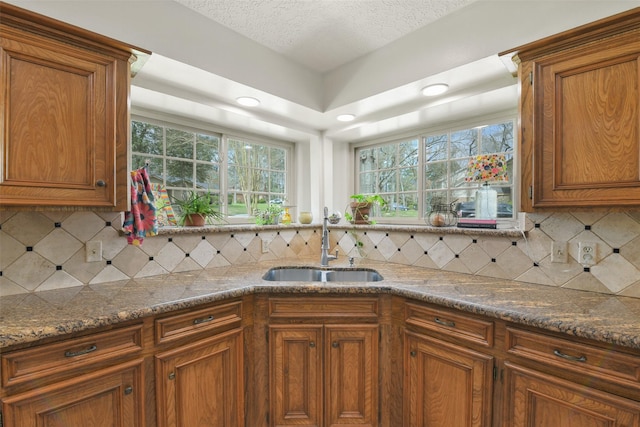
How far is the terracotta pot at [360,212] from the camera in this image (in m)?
2.62

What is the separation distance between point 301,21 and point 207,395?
6.84 ft

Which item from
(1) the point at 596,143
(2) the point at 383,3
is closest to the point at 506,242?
(1) the point at 596,143

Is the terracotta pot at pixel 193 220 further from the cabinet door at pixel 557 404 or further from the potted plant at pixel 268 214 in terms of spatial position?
the cabinet door at pixel 557 404

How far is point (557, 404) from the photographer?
3.65 feet

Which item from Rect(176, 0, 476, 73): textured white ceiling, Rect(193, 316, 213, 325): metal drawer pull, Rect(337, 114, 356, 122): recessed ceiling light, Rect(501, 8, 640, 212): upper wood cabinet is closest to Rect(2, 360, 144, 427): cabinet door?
Rect(193, 316, 213, 325): metal drawer pull

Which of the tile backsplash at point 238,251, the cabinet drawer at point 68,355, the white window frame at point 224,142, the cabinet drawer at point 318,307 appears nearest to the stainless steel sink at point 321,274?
the tile backsplash at point 238,251

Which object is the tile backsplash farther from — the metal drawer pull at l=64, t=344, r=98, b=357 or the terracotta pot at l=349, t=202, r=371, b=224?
the metal drawer pull at l=64, t=344, r=98, b=357

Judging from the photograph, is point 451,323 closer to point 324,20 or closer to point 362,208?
point 362,208

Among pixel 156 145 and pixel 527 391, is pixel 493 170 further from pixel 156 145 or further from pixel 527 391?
pixel 156 145

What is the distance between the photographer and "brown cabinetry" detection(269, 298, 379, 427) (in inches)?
64.3

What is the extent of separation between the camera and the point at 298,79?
221cm

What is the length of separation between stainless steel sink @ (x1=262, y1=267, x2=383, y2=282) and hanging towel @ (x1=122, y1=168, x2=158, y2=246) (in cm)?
77

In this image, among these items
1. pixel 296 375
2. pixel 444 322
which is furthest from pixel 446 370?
pixel 296 375

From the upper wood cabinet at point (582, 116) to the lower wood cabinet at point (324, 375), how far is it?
112cm
